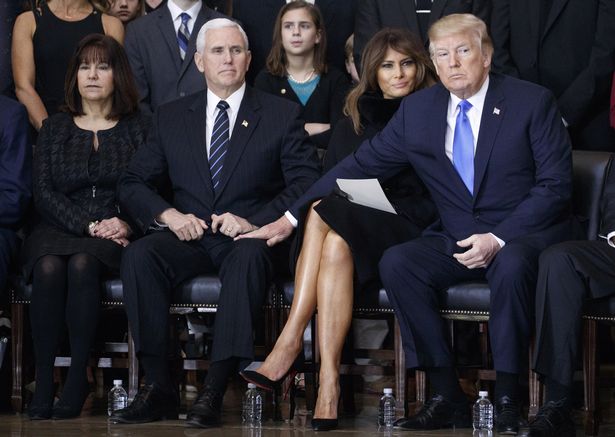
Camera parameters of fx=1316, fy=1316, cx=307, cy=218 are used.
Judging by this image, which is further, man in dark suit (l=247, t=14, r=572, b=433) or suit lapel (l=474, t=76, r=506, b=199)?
suit lapel (l=474, t=76, r=506, b=199)

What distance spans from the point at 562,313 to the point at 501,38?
6.27 ft

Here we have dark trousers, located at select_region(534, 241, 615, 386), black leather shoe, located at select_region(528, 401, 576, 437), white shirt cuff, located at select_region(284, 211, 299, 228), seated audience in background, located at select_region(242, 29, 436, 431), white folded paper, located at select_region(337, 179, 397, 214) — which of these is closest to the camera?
black leather shoe, located at select_region(528, 401, 576, 437)

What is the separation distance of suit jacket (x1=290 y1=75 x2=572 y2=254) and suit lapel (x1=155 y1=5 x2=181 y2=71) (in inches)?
57.7

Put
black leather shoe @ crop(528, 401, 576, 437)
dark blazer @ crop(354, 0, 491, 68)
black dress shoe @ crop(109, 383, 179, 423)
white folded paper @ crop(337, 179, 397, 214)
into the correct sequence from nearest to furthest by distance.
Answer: black leather shoe @ crop(528, 401, 576, 437) → black dress shoe @ crop(109, 383, 179, 423) → white folded paper @ crop(337, 179, 397, 214) → dark blazer @ crop(354, 0, 491, 68)

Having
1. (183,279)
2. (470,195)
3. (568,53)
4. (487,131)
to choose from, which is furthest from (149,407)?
(568,53)

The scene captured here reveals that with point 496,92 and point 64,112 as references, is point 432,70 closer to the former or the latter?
point 496,92

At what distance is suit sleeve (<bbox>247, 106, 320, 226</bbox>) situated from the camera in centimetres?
564

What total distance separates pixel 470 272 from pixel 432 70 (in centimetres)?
110

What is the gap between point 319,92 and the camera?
21.1ft

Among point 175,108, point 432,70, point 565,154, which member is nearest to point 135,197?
point 175,108

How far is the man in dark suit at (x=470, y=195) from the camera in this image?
484 centimetres

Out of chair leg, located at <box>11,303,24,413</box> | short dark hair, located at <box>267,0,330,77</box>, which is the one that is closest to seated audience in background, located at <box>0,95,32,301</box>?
chair leg, located at <box>11,303,24,413</box>

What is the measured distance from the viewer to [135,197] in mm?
5723

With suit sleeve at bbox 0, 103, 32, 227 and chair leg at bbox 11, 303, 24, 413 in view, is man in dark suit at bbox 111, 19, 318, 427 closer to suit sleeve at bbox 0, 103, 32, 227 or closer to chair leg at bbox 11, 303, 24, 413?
suit sleeve at bbox 0, 103, 32, 227
